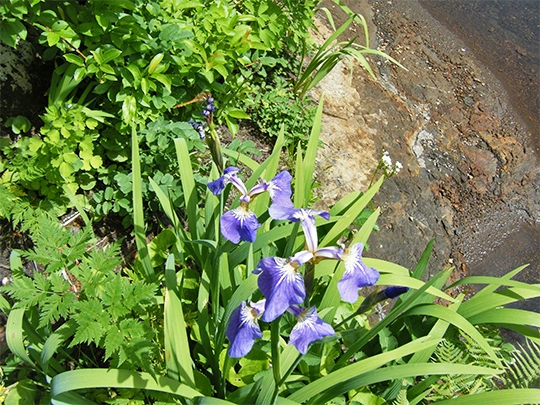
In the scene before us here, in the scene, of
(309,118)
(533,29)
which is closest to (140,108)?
(309,118)

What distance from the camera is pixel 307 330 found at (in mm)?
1027

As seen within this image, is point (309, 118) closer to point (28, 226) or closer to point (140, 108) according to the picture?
point (140, 108)

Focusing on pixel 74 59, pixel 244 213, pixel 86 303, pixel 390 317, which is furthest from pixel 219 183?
pixel 74 59

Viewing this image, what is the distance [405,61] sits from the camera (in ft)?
13.5

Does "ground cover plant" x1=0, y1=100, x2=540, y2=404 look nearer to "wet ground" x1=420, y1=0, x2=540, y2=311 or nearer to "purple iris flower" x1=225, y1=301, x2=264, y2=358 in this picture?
"purple iris flower" x1=225, y1=301, x2=264, y2=358

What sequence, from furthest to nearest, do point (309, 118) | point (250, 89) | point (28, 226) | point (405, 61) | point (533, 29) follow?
1. point (533, 29)
2. point (405, 61)
3. point (309, 118)
4. point (250, 89)
5. point (28, 226)

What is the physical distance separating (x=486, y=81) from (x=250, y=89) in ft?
9.47

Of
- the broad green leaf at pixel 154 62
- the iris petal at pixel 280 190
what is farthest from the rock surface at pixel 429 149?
the iris petal at pixel 280 190

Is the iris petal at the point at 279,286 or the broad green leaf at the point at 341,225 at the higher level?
the iris petal at the point at 279,286

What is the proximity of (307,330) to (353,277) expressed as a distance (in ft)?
0.52

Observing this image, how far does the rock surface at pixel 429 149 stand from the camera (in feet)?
9.98

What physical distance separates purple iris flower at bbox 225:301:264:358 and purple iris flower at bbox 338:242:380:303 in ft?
0.75

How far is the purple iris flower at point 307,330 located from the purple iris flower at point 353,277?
0.27 ft

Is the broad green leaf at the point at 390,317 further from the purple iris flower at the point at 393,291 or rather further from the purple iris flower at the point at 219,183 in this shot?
the purple iris flower at the point at 219,183
